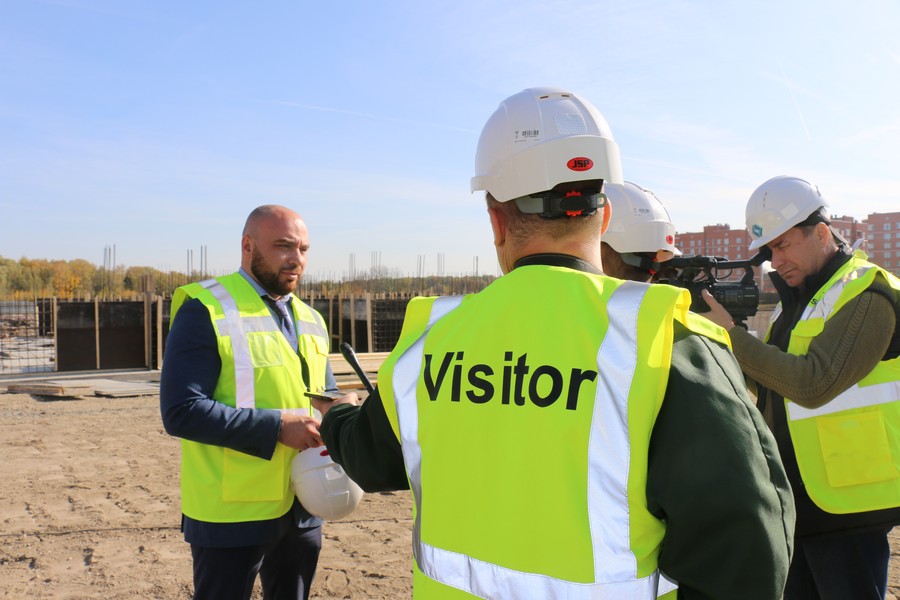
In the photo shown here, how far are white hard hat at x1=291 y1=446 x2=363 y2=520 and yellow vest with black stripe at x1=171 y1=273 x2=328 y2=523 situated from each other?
116 millimetres

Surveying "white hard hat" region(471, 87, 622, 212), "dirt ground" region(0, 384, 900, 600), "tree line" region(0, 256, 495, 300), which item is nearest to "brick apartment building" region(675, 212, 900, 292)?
"tree line" region(0, 256, 495, 300)

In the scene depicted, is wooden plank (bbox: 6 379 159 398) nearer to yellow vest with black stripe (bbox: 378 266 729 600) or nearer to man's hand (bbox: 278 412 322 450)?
man's hand (bbox: 278 412 322 450)

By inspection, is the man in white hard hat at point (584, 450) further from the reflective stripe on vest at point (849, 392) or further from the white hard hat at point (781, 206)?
the white hard hat at point (781, 206)

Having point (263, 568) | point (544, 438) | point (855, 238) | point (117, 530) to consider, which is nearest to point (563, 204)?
point (544, 438)

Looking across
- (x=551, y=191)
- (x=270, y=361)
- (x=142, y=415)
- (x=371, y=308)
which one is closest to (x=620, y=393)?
(x=551, y=191)

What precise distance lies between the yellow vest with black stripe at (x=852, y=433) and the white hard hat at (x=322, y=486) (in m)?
1.96

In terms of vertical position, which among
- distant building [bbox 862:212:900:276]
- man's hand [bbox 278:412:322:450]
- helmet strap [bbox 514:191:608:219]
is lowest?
man's hand [bbox 278:412:322:450]

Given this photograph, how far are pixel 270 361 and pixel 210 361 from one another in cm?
27

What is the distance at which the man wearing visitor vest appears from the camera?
9.39 ft

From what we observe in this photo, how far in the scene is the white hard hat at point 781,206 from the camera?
10.4ft

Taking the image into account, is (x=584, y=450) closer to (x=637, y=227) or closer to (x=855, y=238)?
(x=637, y=227)

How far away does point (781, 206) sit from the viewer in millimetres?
3219

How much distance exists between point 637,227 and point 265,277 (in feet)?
5.92

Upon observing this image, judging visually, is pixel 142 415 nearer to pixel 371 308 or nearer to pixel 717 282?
pixel 371 308
